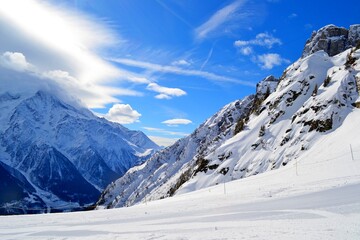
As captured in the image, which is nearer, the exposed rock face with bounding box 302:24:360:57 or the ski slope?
the ski slope

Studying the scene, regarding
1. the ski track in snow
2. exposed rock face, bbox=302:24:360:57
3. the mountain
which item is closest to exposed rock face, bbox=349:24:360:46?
exposed rock face, bbox=302:24:360:57

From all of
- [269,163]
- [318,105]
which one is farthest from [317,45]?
[269,163]

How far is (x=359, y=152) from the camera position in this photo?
29.5m

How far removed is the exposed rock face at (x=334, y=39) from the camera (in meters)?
132

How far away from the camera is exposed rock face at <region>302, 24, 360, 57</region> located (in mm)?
131500

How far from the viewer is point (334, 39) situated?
442 feet

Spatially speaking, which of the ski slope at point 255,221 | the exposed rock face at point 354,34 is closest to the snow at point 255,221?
the ski slope at point 255,221

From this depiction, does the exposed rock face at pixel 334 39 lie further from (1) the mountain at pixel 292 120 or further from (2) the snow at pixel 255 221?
(2) the snow at pixel 255 221

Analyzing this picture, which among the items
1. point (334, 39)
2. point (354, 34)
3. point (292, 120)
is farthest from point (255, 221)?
point (354, 34)

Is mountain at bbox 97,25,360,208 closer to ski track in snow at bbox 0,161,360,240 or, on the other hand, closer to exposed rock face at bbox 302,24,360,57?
exposed rock face at bbox 302,24,360,57

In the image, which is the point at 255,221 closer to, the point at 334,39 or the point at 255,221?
the point at 255,221

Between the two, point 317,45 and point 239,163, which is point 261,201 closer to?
point 239,163

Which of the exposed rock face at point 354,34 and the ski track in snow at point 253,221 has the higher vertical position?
the exposed rock face at point 354,34

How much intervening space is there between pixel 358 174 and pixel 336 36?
132 metres
